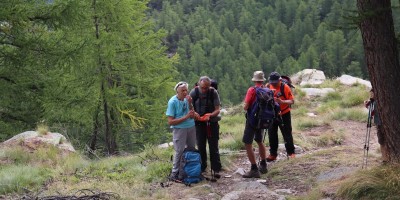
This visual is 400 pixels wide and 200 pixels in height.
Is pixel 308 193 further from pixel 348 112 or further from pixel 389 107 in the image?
pixel 348 112

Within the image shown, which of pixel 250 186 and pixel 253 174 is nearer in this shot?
pixel 250 186

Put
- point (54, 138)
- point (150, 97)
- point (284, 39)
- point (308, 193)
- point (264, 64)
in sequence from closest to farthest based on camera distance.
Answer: point (308, 193)
point (54, 138)
point (150, 97)
point (264, 64)
point (284, 39)

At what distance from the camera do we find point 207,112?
6.72m

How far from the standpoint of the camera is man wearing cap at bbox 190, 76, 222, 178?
6.59 metres

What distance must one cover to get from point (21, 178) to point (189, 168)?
279 centimetres

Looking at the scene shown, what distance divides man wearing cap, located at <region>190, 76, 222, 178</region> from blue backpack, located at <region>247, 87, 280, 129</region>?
0.59 meters

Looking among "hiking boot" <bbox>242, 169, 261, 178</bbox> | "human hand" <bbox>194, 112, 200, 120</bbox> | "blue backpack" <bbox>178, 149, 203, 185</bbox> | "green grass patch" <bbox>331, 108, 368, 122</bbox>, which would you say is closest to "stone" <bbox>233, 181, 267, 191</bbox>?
"hiking boot" <bbox>242, 169, 261, 178</bbox>

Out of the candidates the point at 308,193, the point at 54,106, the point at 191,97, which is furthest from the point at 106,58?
the point at 308,193

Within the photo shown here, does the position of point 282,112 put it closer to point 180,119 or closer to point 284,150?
point 284,150

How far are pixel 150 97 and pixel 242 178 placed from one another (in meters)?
8.93

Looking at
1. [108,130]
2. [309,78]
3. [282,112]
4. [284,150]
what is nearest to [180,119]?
[282,112]

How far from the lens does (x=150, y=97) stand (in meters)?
15.3

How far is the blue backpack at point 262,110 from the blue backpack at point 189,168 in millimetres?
1047

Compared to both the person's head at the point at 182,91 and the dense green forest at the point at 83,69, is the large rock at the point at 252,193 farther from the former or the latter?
the dense green forest at the point at 83,69
